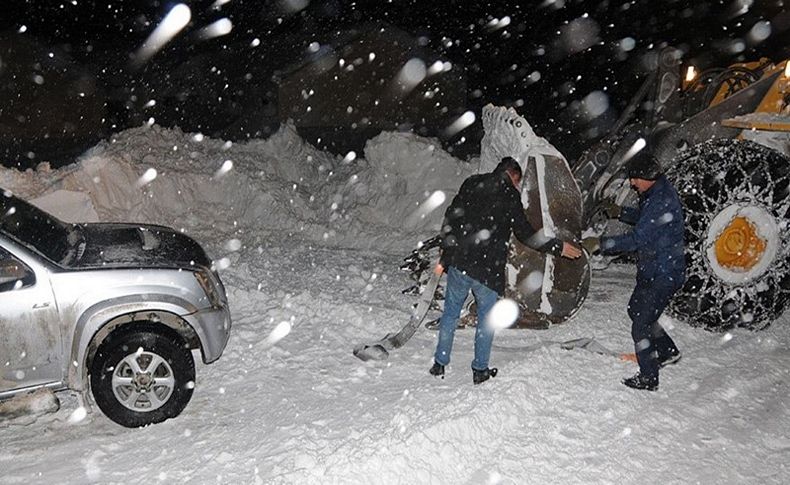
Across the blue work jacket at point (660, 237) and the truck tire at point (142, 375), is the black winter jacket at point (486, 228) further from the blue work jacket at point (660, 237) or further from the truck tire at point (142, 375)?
the truck tire at point (142, 375)

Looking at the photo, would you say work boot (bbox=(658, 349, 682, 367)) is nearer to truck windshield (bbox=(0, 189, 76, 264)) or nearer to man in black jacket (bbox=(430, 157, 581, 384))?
man in black jacket (bbox=(430, 157, 581, 384))

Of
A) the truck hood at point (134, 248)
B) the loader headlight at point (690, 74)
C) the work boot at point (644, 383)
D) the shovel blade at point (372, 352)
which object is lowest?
the work boot at point (644, 383)

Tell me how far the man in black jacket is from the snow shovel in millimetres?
666

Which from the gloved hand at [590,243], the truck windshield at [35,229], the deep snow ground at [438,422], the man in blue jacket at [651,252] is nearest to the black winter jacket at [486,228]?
the man in blue jacket at [651,252]

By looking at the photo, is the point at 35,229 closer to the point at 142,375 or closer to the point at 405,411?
the point at 142,375

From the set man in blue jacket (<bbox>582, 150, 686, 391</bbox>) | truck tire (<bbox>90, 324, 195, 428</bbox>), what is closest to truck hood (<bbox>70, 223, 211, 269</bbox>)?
truck tire (<bbox>90, 324, 195, 428</bbox>)

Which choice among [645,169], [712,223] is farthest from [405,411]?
→ [712,223]

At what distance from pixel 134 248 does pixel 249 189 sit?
229 inches

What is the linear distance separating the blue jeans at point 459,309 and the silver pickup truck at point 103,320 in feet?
6.01

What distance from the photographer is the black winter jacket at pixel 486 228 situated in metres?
4.84

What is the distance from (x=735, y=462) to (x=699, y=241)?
2475 millimetres

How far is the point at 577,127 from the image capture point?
21.1 meters

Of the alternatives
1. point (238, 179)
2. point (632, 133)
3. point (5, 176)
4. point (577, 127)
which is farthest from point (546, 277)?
point (577, 127)

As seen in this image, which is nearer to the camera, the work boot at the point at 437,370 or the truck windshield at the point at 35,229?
the truck windshield at the point at 35,229
